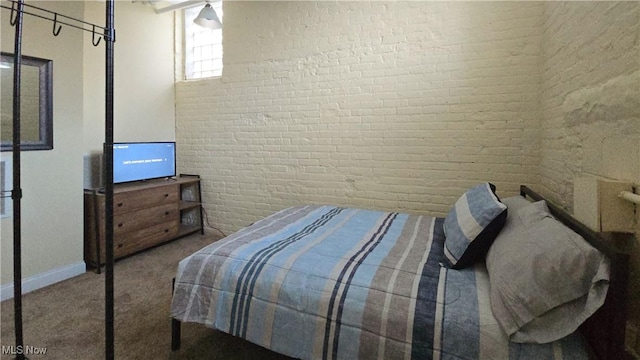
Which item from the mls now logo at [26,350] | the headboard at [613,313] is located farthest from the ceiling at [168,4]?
the headboard at [613,313]

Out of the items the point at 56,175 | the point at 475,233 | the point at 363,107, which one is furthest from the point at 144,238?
the point at 475,233

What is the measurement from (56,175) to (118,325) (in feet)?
4.52

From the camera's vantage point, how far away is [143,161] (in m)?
3.33

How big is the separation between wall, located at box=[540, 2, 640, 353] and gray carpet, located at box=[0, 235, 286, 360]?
5.87 feet

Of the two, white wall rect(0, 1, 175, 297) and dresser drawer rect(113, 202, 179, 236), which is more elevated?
white wall rect(0, 1, 175, 297)

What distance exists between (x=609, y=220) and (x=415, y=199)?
179cm

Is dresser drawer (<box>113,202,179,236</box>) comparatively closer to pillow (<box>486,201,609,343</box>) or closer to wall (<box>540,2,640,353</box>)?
pillow (<box>486,201,609,343</box>)

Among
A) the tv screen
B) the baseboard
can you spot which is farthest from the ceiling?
the baseboard

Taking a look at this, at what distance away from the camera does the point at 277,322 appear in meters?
1.39

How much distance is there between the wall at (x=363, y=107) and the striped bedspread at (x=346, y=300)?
1186 mm

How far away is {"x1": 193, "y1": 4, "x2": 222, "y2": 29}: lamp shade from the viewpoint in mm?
3339

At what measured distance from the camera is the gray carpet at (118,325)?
1710 mm

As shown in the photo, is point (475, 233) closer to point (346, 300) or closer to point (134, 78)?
point (346, 300)

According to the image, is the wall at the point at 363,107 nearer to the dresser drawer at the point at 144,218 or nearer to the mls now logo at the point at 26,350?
the dresser drawer at the point at 144,218
